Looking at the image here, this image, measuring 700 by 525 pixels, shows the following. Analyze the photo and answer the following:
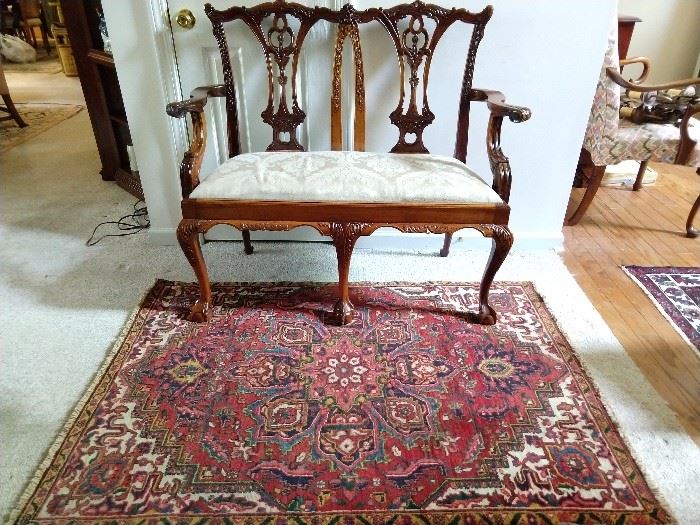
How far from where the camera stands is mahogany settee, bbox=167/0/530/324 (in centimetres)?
156

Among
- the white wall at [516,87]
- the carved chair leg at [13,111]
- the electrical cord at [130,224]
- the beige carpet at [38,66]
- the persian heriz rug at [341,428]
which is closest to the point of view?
the persian heriz rug at [341,428]

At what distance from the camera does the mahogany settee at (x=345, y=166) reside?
1.56 meters

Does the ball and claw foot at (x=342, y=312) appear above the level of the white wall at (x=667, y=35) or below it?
below

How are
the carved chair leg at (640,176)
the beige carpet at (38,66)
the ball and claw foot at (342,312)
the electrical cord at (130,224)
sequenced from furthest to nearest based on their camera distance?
the beige carpet at (38,66) → the carved chair leg at (640,176) → the electrical cord at (130,224) → the ball and claw foot at (342,312)

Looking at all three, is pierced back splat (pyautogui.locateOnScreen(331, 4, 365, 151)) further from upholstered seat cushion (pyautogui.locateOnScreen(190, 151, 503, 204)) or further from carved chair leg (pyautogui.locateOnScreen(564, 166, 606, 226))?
carved chair leg (pyautogui.locateOnScreen(564, 166, 606, 226))

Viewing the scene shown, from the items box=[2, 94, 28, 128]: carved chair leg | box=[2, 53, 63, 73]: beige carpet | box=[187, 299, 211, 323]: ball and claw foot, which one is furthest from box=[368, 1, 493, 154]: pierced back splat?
box=[2, 53, 63, 73]: beige carpet

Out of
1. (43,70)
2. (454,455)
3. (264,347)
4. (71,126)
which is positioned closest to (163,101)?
(264,347)

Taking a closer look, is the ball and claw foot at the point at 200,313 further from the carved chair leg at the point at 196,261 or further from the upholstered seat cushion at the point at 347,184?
the upholstered seat cushion at the point at 347,184

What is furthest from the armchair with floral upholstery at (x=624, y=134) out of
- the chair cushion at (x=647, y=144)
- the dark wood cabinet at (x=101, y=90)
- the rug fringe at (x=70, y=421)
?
the dark wood cabinet at (x=101, y=90)

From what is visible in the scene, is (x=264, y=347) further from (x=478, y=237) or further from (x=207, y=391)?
(x=478, y=237)

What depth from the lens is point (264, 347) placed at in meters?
1.64

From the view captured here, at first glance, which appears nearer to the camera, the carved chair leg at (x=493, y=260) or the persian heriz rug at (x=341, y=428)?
the persian heriz rug at (x=341, y=428)

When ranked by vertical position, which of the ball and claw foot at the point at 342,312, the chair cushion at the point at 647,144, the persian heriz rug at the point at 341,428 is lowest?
the persian heriz rug at the point at 341,428

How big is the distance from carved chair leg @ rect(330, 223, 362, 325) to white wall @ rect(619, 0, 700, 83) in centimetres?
341
